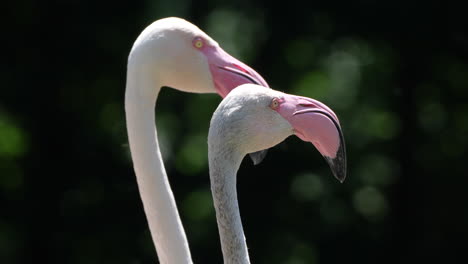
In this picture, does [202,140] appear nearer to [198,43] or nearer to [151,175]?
[198,43]

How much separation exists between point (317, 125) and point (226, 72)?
1288 millimetres

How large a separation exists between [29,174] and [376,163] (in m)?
3.14

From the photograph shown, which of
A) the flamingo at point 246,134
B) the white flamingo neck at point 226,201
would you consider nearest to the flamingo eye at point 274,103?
the flamingo at point 246,134

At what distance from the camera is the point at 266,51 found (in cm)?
1055

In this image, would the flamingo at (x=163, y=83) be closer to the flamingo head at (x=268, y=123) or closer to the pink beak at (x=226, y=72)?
the pink beak at (x=226, y=72)

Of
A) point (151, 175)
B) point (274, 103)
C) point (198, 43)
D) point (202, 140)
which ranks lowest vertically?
point (202, 140)

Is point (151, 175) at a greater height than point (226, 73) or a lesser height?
lesser

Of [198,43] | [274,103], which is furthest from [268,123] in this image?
[198,43]

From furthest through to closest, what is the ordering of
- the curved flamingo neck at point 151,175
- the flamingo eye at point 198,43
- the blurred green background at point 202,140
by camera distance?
the blurred green background at point 202,140 → the flamingo eye at point 198,43 → the curved flamingo neck at point 151,175

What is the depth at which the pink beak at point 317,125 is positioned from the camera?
14.2 ft

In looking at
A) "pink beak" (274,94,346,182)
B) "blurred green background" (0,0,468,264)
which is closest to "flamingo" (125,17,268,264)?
"pink beak" (274,94,346,182)

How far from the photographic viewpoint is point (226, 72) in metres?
5.57

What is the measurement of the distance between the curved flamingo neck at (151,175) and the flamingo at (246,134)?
1.06 meters

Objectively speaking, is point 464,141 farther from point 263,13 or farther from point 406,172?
point 263,13
